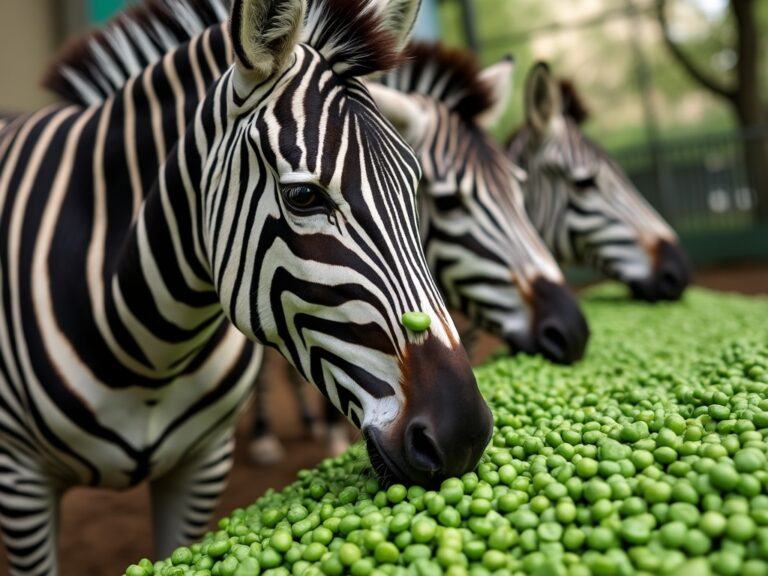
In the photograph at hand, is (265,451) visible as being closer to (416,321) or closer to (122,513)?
(122,513)

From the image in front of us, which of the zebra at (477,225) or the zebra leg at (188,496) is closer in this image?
the zebra leg at (188,496)

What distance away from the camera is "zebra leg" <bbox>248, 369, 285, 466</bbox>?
4699mm

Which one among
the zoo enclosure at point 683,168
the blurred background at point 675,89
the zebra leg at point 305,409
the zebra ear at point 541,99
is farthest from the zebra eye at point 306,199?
the zoo enclosure at point 683,168

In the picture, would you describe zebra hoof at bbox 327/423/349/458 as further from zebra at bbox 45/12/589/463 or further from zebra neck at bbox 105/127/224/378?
zebra neck at bbox 105/127/224/378

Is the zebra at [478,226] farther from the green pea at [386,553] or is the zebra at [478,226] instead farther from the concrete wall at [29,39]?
the concrete wall at [29,39]

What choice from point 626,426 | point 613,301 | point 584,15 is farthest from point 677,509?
point 584,15

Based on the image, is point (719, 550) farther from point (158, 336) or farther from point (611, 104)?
point (611, 104)

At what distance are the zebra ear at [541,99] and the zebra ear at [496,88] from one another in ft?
0.82

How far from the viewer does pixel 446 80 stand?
3.17m

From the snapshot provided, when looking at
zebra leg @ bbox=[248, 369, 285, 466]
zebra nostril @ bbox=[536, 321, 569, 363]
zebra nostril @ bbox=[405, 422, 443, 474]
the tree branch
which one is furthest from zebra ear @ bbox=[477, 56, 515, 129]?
the tree branch

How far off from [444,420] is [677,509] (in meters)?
0.44

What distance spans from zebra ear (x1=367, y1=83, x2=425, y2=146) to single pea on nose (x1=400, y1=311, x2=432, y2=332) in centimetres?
157

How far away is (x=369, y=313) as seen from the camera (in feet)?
4.27

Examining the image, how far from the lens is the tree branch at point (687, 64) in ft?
34.9
